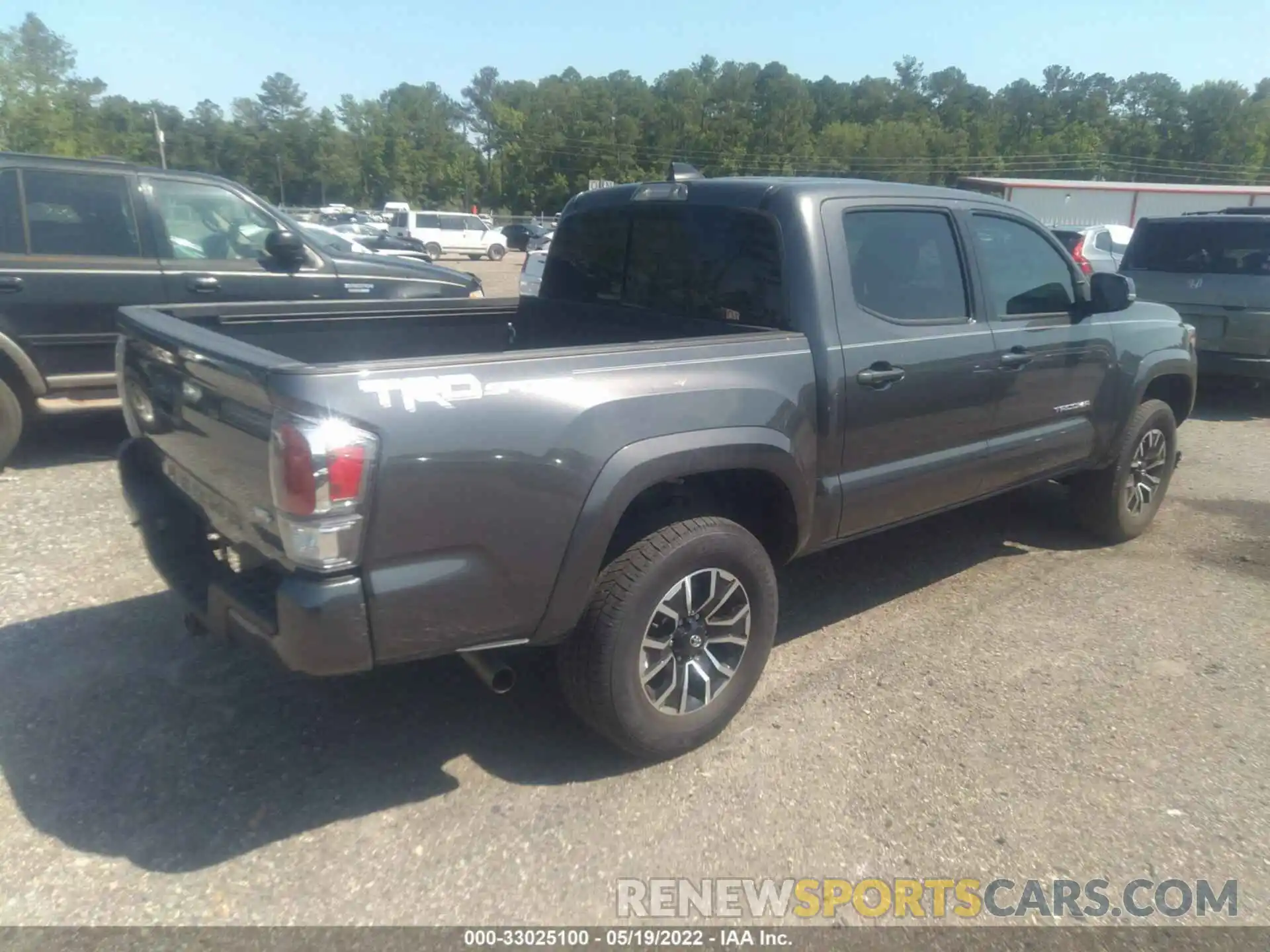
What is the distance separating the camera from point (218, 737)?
3.40 metres

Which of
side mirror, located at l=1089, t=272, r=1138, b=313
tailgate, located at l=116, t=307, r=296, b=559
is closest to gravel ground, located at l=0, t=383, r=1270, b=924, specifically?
tailgate, located at l=116, t=307, r=296, b=559

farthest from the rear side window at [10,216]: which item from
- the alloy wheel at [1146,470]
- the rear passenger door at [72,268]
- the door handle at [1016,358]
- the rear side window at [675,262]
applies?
the alloy wheel at [1146,470]

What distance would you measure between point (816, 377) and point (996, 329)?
4.17ft

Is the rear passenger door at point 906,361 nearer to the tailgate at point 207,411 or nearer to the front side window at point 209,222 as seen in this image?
the tailgate at point 207,411

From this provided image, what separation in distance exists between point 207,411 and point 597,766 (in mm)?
1694

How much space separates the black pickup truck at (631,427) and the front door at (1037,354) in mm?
15

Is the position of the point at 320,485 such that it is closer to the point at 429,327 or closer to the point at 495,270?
the point at 429,327

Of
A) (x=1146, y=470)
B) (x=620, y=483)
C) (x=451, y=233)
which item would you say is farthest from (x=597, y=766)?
(x=451, y=233)

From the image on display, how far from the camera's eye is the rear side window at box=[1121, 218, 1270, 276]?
8828 mm

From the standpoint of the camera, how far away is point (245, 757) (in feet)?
10.8

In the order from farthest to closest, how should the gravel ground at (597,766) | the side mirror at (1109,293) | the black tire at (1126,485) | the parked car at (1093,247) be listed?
the parked car at (1093,247) → the black tire at (1126,485) → the side mirror at (1109,293) → the gravel ground at (597,766)

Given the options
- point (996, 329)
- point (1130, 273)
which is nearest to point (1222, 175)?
point (1130, 273)

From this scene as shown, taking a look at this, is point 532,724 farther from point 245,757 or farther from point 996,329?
point 996,329

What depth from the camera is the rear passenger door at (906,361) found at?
12.1 feet
